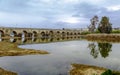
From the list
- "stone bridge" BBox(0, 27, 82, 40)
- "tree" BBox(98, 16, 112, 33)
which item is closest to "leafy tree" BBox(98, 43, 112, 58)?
"tree" BBox(98, 16, 112, 33)

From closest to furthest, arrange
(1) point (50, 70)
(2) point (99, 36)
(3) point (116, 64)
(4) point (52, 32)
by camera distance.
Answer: (1) point (50, 70) → (3) point (116, 64) → (2) point (99, 36) → (4) point (52, 32)

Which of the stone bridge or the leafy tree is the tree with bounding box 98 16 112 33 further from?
the leafy tree

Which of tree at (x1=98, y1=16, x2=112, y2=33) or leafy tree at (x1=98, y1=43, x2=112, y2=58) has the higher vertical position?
tree at (x1=98, y1=16, x2=112, y2=33)

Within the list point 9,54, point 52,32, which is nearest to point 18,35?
point 52,32

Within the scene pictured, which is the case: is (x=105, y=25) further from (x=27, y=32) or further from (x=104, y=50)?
→ (x=104, y=50)

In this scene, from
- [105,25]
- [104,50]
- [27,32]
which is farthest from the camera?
[27,32]

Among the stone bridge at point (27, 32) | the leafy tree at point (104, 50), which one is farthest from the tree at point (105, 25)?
the leafy tree at point (104, 50)

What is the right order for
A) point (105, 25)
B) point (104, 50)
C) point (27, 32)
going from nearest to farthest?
point (104, 50) < point (105, 25) < point (27, 32)

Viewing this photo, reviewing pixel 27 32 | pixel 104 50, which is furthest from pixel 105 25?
pixel 104 50

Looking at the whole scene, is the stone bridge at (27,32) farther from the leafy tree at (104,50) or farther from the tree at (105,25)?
the leafy tree at (104,50)

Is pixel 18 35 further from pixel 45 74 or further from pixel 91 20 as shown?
pixel 45 74

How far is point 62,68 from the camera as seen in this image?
37.4 m

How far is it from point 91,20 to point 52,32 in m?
33.9

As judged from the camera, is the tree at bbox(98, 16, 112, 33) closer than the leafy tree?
No
